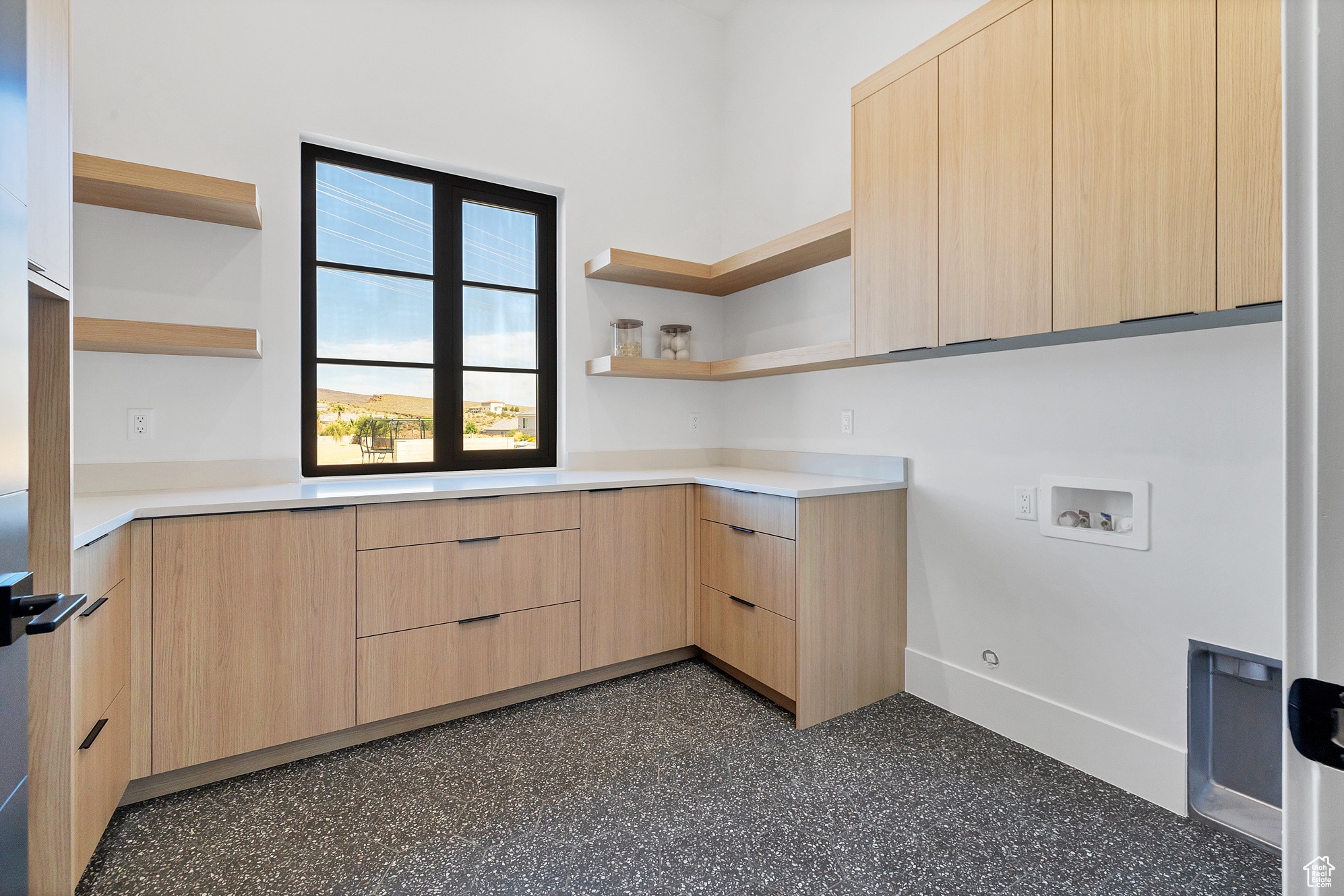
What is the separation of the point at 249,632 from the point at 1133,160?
269 centimetres

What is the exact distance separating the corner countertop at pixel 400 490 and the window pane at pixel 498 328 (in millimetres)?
580

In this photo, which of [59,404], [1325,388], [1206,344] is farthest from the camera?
[1206,344]

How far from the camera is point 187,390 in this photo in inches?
87.8

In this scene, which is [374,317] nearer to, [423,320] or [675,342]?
[423,320]

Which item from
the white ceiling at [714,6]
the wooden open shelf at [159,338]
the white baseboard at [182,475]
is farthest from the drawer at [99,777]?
the white ceiling at [714,6]

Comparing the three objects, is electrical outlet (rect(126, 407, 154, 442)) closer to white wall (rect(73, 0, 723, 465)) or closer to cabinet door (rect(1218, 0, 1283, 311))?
white wall (rect(73, 0, 723, 465))

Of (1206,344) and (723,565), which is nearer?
(1206,344)

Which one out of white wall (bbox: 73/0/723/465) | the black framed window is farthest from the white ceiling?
the black framed window

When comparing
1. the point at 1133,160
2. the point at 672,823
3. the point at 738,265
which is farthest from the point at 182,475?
the point at 1133,160

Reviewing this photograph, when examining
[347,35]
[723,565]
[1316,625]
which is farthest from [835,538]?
[347,35]

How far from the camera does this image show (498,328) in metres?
2.97

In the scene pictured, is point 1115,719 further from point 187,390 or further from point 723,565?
point 187,390

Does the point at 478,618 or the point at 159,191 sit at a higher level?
the point at 159,191

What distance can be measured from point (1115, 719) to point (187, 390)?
128 inches
